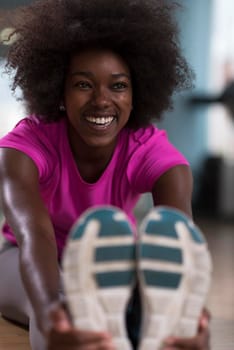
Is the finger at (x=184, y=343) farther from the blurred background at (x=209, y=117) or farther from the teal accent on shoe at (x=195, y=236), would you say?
the blurred background at (x=209, y=117)

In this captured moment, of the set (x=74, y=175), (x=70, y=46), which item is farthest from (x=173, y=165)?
(x=70, y=46)

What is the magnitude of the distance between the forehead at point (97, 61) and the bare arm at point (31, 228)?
0.74ft

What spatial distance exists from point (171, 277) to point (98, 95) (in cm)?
51

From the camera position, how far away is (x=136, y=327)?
3.31 ft

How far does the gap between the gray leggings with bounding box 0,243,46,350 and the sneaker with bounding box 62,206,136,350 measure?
0.55 metres

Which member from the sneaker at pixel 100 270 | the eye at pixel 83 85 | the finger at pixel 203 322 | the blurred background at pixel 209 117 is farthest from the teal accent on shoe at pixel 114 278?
the blurred background at pixel 209 117

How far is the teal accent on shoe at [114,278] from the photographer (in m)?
0.83

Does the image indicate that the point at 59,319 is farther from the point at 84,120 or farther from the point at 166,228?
the point at 84,120

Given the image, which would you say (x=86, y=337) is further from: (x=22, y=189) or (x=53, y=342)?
(x=22, y=189)

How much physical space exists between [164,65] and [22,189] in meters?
0.45

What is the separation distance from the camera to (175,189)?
1278mm

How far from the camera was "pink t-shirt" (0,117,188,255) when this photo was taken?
134cm

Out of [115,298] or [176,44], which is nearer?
[115,298]

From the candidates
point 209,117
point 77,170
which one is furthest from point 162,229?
point 209,117
